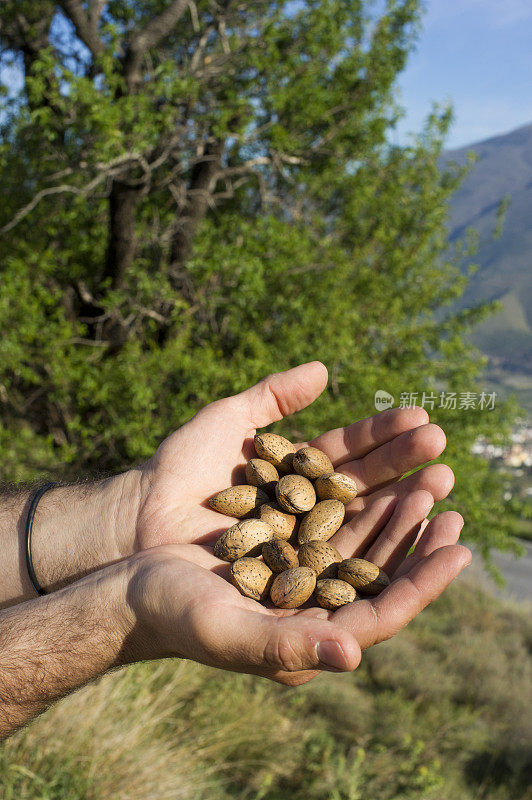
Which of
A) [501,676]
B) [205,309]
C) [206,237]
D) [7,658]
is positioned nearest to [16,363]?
[205,309]

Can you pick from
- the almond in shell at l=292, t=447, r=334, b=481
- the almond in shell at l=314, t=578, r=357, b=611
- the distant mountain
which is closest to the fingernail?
the almond in shell at l=314, t=578, r=357, b=611

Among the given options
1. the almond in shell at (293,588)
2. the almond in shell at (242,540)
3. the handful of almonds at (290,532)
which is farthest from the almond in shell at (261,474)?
the almond in shell at (293,588)

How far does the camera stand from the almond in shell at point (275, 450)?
261 cm

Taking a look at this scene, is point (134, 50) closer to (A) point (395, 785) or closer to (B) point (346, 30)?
(B) point (346, 30)

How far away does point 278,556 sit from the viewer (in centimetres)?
220

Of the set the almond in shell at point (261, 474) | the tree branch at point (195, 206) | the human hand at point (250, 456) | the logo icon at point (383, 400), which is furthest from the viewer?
the tree branch at point (195, 206)

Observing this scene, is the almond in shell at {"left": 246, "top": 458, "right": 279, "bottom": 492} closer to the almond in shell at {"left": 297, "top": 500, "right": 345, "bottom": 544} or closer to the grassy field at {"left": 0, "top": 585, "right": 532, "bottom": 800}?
the almond in shell at {"left": 297, "top": 500, "right": 345, "bottom": 544}

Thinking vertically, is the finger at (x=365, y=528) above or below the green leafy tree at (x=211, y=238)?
below

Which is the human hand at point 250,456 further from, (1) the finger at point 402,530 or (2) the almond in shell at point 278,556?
(2) the almond in shell at point 278,556

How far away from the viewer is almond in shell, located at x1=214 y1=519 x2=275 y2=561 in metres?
2.15

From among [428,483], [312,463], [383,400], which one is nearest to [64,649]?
[312,463]

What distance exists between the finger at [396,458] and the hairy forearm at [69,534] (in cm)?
95

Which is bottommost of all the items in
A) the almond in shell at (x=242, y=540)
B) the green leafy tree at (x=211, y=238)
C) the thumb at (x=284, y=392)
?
the almond in shell at (x=242, y=540)

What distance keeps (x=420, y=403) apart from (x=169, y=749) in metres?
3.28
